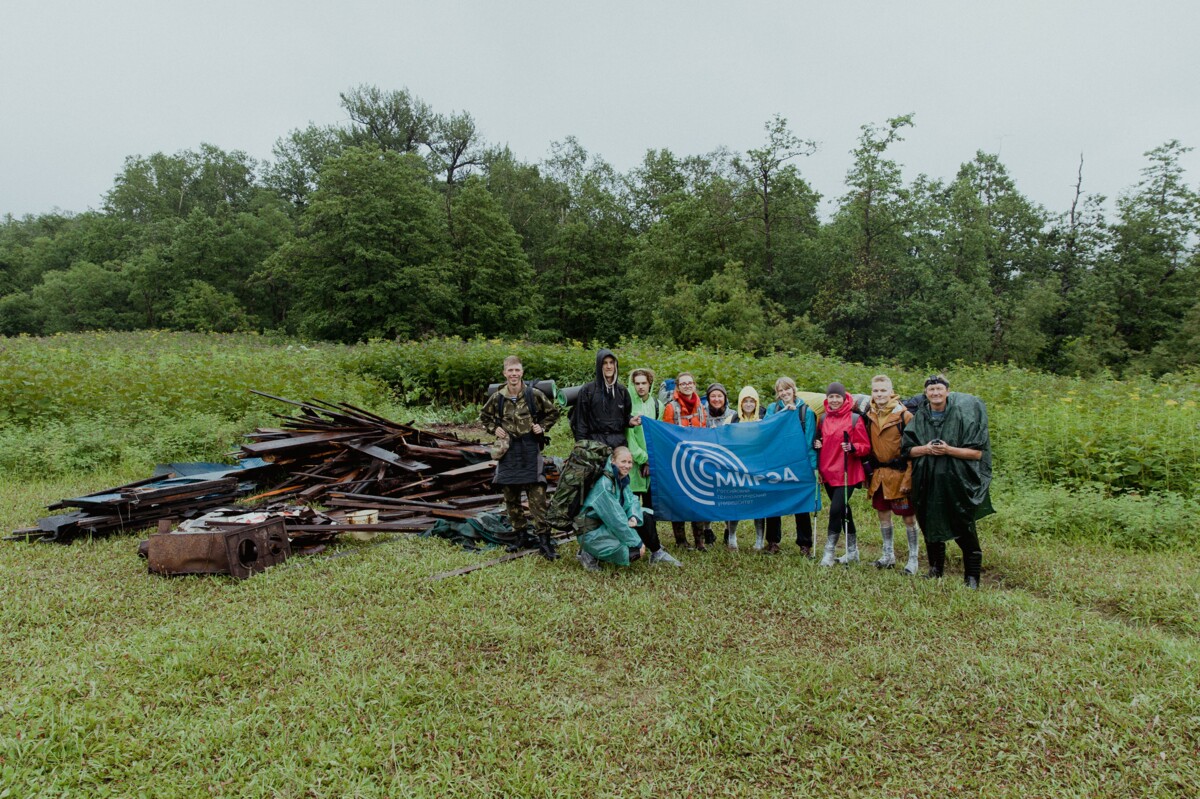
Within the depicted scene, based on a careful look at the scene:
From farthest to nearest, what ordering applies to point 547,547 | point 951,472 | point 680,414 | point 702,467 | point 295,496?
1. point 295,496
2. point 680,414
3. point 702,467
4. point 547,547
5. point 951,472

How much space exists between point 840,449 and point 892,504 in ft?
2.23

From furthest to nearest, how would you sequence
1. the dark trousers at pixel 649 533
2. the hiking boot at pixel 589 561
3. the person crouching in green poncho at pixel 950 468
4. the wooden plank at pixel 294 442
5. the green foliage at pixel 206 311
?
the green foliage at pixel 206 311, the wooden plank at pixel 294 442, the dark trousers at pixel 649 533, the hiking boot at pixel 589 561, the person crouching in green poncho at pixel 950 468

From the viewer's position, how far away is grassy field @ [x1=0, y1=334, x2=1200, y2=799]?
3039 millimetres

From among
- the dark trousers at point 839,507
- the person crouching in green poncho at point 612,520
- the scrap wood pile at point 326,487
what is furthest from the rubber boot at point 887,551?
the scrap wood pile at point 326,487

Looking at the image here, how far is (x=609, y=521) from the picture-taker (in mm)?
5688

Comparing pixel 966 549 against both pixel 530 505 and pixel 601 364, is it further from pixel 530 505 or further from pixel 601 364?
pixel 530 505

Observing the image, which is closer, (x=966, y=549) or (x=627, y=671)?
(x=627, y=671)

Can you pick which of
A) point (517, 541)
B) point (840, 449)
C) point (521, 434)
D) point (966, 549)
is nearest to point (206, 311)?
point (517, 541)

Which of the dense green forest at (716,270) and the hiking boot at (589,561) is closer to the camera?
the hiking boot at (589,561)

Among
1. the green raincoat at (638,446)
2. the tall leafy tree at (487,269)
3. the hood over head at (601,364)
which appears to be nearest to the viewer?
the hood over head at (601,364)

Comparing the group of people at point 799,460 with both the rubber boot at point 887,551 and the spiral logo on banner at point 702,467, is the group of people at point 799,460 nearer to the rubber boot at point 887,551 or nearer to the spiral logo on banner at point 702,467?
the rubber boot at point 887,551

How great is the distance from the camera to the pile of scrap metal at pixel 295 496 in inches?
224

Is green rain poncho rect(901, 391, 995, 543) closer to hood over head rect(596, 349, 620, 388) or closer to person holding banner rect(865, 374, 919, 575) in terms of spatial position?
person holding banner rect(865, 374, 919, 575)

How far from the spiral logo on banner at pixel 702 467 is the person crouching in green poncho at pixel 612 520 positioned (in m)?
0.62
